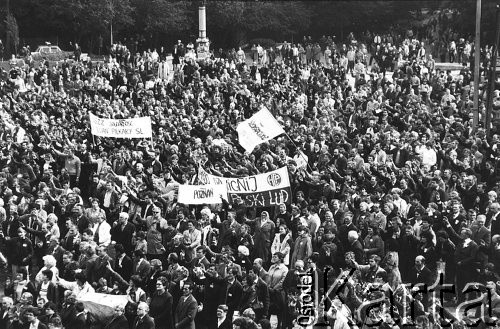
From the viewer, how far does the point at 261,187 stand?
67.8 ft

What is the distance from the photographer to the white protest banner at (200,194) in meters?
20.5

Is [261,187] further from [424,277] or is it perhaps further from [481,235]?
[424,277]

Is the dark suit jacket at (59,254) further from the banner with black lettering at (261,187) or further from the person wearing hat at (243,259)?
the banner with black lettering at (261,187)

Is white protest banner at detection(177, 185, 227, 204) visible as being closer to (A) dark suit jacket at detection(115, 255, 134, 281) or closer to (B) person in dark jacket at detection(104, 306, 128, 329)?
(A) dark suit jacket at detection(115, 255, 134, 281)

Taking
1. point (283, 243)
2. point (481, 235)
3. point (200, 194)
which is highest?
point (200, 194)

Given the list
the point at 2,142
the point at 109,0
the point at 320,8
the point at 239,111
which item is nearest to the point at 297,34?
the point at 320,8

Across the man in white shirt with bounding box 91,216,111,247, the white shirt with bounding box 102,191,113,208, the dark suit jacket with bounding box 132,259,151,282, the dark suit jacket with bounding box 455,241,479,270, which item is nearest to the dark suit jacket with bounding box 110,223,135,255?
the man in white shirt with bounding box 91,216,111,247

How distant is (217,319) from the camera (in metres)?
16.7

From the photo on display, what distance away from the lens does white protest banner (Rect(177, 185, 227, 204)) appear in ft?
67.3

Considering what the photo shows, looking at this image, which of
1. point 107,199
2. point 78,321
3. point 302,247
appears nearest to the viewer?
point 78,321

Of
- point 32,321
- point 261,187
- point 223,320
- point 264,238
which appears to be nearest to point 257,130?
point 261,187

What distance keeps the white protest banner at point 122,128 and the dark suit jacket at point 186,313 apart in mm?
11536

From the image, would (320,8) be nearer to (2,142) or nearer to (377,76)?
(377,76)

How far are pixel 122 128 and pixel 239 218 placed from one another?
309 inches
